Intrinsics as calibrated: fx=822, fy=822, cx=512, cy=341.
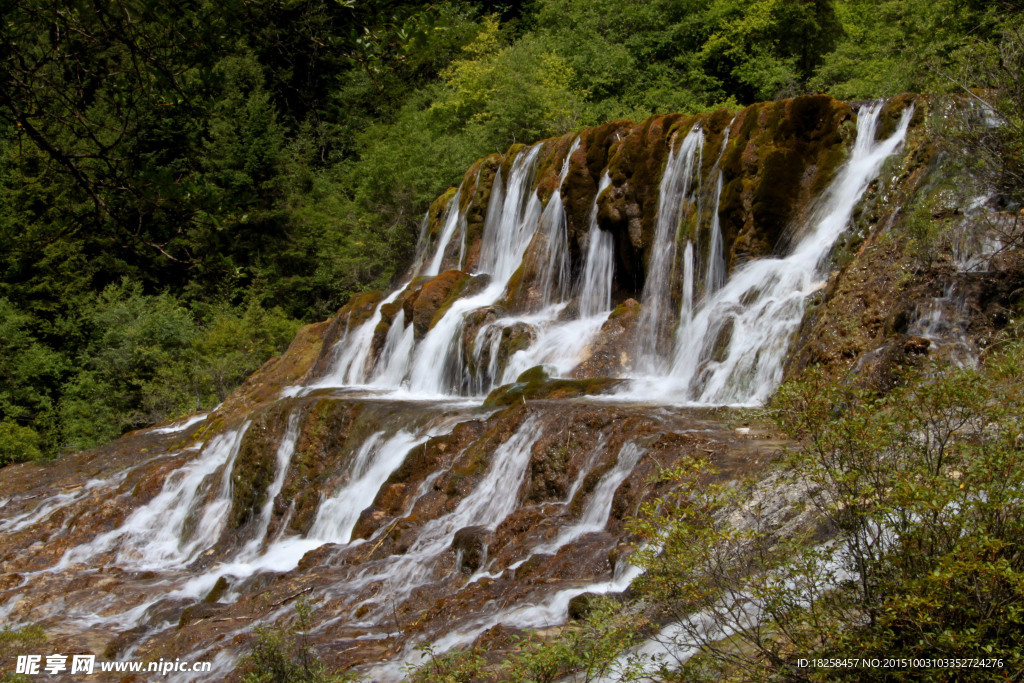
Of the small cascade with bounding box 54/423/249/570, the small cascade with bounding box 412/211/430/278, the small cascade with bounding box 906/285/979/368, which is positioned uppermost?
the small cascade with bounding box 412/211/430/278

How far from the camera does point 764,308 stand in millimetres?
10727

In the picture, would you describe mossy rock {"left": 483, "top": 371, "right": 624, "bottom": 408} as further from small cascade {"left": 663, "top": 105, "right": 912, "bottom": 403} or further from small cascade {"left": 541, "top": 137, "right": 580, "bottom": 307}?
small cascade {"left": 541, "top": 137, "right": 580, "bottom": 307}

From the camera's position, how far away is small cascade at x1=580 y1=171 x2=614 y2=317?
1496 centimetres

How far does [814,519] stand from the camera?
4.54m

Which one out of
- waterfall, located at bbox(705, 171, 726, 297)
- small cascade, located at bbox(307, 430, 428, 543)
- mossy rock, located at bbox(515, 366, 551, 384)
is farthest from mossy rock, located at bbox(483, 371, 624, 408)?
waterfall, located at bbox(705, 171, 726, 297)

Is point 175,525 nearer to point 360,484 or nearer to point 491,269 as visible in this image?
point 360,484

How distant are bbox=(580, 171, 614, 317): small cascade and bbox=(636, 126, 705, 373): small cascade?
1.04 metres

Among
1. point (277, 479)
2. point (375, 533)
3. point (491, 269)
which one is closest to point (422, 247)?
point (491, 269)

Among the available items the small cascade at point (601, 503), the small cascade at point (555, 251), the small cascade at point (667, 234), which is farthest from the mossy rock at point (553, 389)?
the small cascade at point (555, 251)

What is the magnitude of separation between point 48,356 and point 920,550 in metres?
24.4

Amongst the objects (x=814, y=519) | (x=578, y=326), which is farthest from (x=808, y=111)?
(x=814, y=519)

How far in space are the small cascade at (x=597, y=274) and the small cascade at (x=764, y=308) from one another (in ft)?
9.12

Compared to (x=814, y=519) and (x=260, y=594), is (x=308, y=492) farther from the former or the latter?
(x=814, y=519)

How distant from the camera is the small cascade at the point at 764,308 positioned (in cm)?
1008
